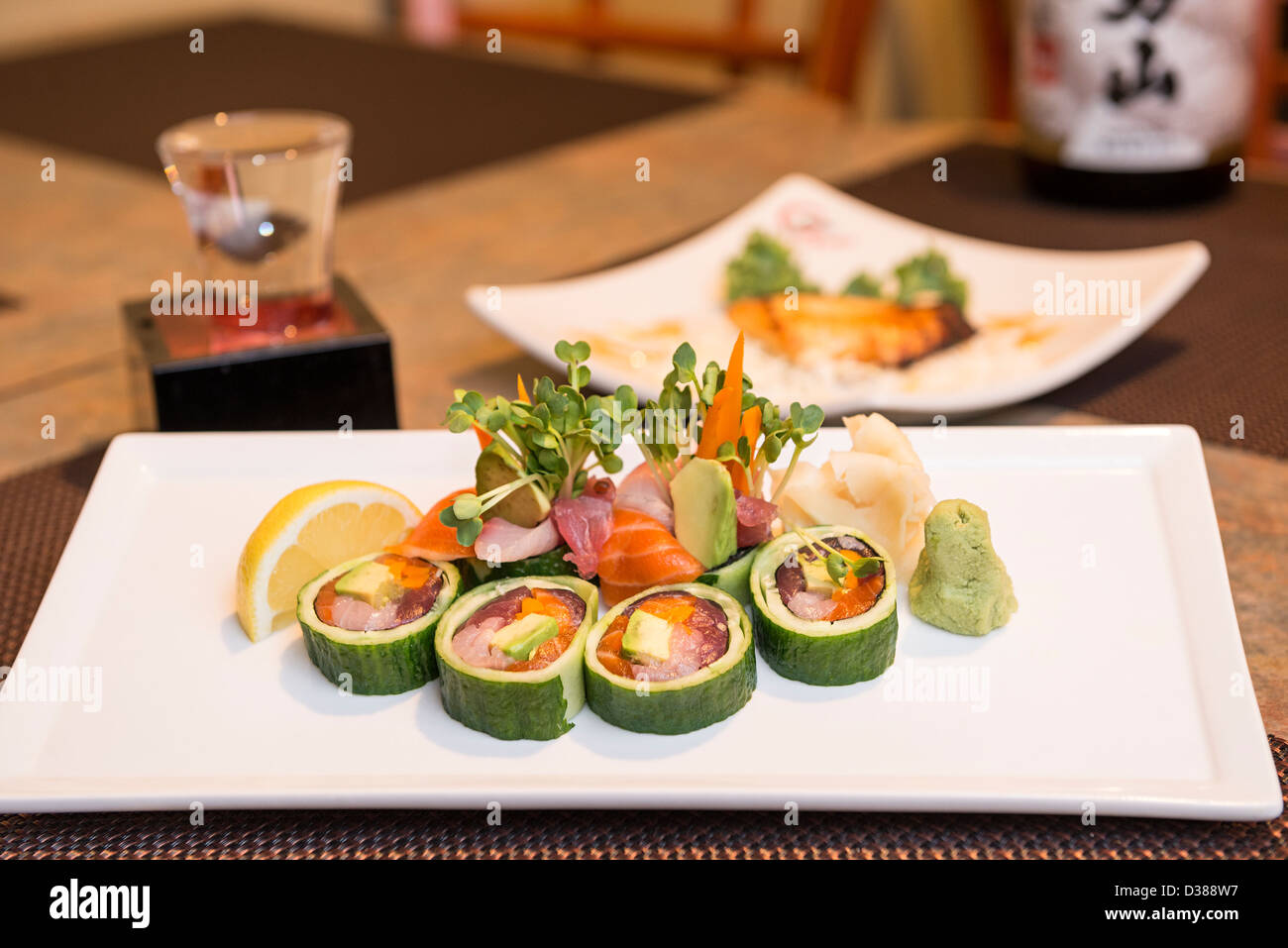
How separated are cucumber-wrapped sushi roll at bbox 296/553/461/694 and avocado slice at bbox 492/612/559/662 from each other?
55mm

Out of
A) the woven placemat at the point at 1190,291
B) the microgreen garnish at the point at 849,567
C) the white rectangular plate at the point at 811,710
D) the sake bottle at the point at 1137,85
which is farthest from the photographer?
the sake bottle at the point at 1137,85

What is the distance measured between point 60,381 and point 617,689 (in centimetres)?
101

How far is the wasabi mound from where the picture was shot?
844mm

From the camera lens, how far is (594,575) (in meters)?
0.91

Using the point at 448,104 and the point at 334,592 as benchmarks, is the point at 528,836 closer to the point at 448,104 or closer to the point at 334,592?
the point at 334,592

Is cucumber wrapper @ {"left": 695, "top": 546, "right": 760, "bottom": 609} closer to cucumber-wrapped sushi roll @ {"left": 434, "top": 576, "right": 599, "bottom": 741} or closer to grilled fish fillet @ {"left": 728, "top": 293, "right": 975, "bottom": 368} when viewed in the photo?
cucumber-wrapped sushi roll @ {"left": 434, "top": 576, "right": 599, "bottom": 741}

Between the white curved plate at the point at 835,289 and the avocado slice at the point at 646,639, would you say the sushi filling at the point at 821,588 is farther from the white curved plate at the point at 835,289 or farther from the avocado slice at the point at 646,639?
the white curved plate at the point at 835,289

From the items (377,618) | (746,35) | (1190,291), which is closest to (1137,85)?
(1190,291)

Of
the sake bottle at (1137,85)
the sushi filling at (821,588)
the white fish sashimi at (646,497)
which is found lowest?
the sushi filling at (821,588)

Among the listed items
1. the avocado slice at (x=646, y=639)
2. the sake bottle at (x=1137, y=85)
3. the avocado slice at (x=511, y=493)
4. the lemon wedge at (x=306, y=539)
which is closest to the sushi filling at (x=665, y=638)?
the avocado slice at (x=646, y=639)

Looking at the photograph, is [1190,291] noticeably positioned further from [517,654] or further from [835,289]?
[517,654]

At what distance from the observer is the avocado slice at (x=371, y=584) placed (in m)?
0.86

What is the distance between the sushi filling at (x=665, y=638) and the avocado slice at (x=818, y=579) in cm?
6

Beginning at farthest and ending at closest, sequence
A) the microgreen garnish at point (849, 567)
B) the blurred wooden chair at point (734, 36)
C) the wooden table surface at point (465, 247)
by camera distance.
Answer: the blurred wooden chair at point (734, 36) → the wooden table surface at point (465, 247) → the microgreen garnish at point (849, 567)
